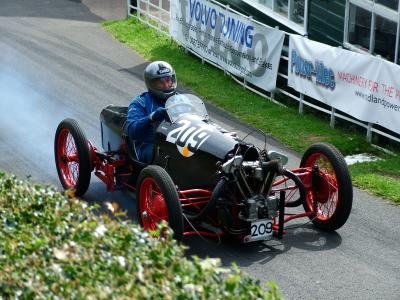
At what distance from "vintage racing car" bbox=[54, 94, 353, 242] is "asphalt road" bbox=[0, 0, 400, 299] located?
31cm

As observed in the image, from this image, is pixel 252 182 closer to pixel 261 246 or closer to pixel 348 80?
pixel 261 246

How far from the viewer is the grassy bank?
1300 centimetres

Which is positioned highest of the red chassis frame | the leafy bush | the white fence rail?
the leafy bush

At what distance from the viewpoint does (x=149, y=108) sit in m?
11.1

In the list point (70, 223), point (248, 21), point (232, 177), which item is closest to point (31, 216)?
point (70, 223)

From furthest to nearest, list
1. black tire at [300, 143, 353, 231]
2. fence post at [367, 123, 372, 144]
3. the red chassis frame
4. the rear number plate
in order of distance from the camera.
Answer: fence post at [367, 123, 372, 144] < black tire at [300, 143, 353, 231] < the red chassis frame < the rear number plate

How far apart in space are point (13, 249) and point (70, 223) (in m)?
0.54

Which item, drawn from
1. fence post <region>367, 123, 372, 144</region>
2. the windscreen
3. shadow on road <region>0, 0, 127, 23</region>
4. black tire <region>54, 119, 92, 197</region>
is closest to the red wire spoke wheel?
the windscreen

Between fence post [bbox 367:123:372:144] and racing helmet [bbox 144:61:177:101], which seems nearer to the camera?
racing helmet [bbox 144:61:177:101]

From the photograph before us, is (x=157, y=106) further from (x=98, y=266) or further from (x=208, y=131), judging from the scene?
(x=98, y=266)

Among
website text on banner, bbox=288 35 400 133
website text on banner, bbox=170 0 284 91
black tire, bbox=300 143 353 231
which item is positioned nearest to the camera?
black tire, bbox=300 143 353 231

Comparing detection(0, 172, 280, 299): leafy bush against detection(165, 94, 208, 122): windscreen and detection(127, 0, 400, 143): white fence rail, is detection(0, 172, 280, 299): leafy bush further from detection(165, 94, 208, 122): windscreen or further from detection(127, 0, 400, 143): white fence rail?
detection(127, 0, 400, 143): white fence rail

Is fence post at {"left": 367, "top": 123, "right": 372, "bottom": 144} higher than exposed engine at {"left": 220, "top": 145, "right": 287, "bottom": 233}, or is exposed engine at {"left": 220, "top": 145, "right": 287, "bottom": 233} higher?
exposed engine at {"left": 220, "top": 145, "right": 287, "bottom": 233}

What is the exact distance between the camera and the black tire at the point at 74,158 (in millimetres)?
11242
